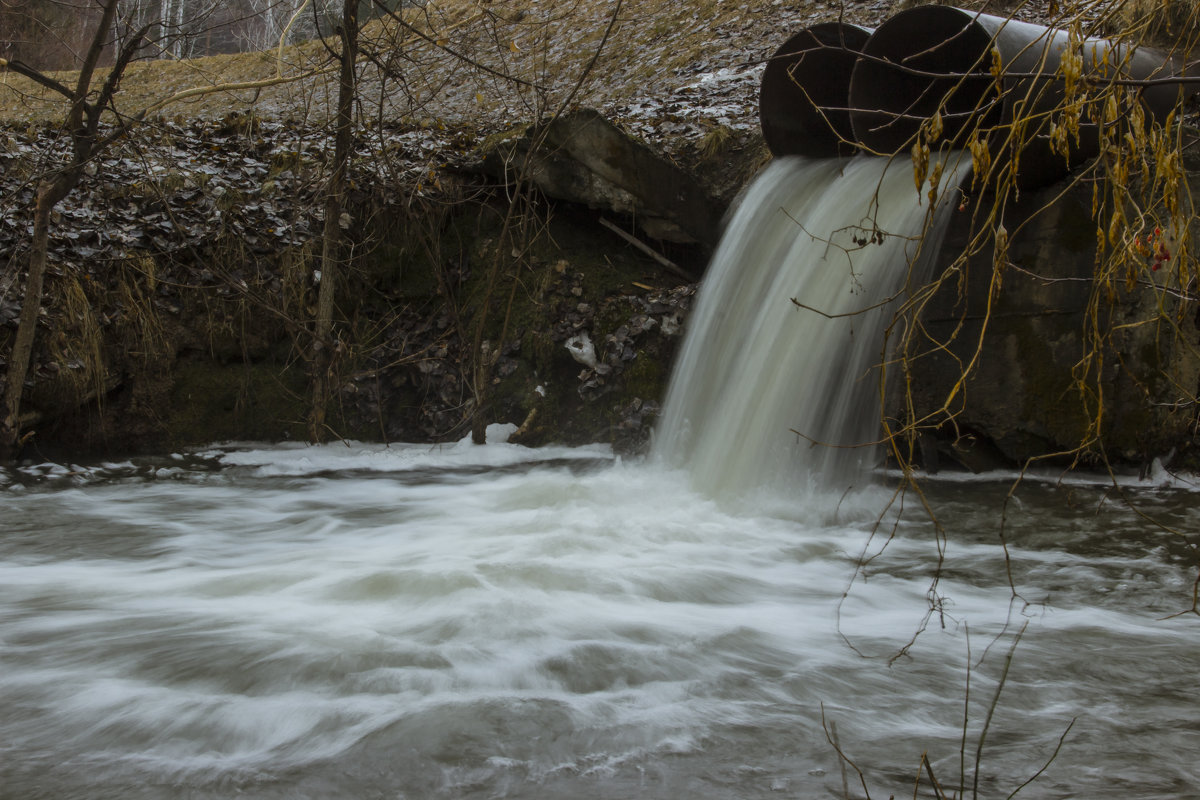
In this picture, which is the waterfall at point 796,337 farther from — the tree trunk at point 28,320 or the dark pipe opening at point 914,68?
the tree trunk at point 28,320

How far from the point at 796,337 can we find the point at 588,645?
302 cm

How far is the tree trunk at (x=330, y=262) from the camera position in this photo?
5.82 metres

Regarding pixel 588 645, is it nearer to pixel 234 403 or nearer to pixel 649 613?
pixel 649 613

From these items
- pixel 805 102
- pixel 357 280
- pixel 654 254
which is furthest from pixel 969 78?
pixel 357 280

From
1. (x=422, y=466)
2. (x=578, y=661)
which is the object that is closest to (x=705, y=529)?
(x=578, y=661)

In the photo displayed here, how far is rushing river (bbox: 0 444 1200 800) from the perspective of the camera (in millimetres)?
2059

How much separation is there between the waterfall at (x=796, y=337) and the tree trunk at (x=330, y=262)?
2.35 m

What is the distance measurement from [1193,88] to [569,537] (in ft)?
13.8

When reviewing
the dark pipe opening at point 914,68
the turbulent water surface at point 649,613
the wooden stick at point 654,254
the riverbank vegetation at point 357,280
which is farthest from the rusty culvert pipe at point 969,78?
the wooden stick at point 654,254

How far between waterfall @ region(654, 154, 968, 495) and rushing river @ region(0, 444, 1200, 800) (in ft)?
1.20

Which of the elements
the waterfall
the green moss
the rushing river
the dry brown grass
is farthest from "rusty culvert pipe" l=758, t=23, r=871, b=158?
the green moss

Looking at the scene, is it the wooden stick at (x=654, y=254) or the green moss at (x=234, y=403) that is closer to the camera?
the green moss at (x=234, y=403)

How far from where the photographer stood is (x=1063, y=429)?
490 centimetres

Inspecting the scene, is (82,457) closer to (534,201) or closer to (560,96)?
(534,201)
